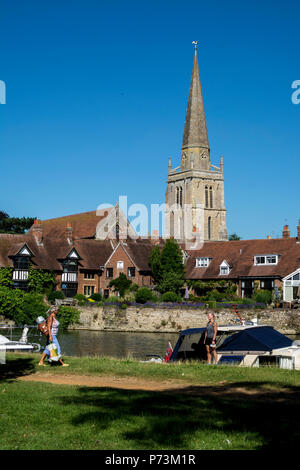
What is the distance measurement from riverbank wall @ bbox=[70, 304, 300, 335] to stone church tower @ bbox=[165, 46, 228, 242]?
4938 centimetres

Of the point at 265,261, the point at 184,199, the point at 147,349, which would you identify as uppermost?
the point at 184,199

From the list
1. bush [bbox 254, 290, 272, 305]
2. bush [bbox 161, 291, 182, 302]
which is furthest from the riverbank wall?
bush [bbox 161, 291, 182, 302]

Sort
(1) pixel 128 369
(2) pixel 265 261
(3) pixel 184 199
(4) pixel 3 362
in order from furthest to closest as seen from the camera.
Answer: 1. (3) pixel 184 199
2. (2) pixel 265 261
3. (4) pixel 3 362
4. (1) pixel 128 369

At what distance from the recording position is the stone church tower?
10388 centimetres

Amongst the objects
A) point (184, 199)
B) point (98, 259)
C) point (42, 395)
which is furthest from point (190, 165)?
point (42, 395)

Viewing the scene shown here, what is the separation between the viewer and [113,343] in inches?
1683

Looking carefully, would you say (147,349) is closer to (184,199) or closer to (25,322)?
(25,322)

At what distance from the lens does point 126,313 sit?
54125 mm

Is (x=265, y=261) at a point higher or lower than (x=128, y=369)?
higher

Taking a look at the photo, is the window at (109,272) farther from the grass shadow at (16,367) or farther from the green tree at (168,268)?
the grass shadow at (16,367)

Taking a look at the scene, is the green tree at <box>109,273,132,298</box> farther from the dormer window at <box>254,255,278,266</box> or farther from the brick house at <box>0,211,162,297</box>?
the dormer window at <box>254,255,278,266</box>

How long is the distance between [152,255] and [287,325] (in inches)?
746
